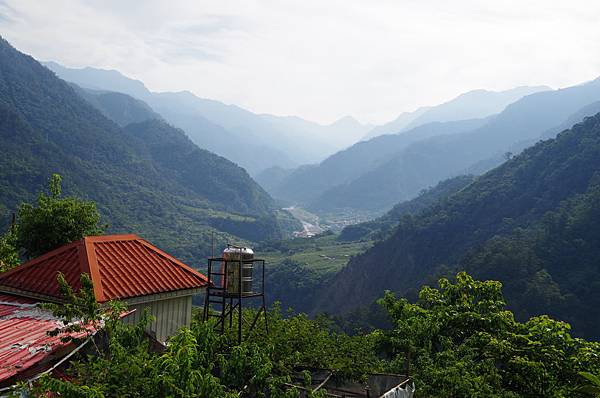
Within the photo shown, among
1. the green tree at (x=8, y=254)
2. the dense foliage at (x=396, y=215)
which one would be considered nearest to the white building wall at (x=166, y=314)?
the green tree at (x=8, y=254)

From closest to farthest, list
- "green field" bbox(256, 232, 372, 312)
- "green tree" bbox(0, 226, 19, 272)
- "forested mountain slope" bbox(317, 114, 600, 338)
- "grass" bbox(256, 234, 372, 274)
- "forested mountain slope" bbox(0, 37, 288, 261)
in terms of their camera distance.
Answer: "green tree" bbox(0, 226, 19, 272)
"forested mountain slope" bbox(317, 114, 600, 338)
"green field" bbox(256, 232, 372, 312)
"grass" bbox(256, 234, 372, 274)
"forested mountain slope" bbox(0, 37, 288, 261)

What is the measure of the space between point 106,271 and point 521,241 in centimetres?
6460

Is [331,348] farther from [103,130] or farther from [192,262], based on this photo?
[103,130]

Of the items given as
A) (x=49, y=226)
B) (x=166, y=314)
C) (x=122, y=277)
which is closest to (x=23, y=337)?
(x=122, y=277)

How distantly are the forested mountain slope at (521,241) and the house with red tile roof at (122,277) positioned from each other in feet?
163

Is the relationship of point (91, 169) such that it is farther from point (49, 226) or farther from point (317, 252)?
point (49, 226)

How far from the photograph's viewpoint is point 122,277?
12.4 metres

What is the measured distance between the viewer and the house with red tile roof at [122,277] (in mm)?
11805

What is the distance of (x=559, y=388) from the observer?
12539mm

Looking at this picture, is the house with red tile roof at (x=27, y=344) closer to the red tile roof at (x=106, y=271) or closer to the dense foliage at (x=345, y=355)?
the dense foliage at (x=345, y=355)

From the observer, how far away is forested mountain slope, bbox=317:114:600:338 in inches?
2245

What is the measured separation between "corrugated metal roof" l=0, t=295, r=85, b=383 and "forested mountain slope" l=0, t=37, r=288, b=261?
3285 inches

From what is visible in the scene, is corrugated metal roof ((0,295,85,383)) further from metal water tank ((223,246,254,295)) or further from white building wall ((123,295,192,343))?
metal water tank ((223,246,254,295))

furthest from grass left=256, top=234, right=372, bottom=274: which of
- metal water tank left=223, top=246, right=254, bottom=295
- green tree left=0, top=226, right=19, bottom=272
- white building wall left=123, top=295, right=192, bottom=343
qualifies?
metal water tank left=223, top=246, right=254, bottom=295
